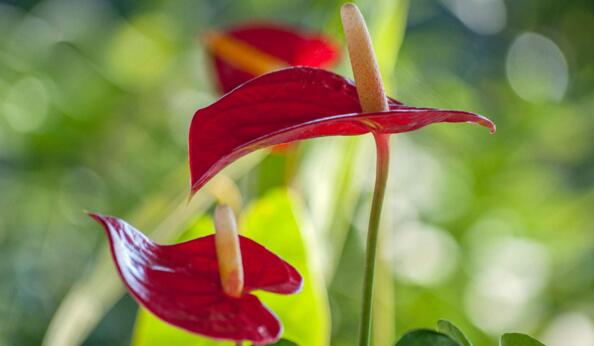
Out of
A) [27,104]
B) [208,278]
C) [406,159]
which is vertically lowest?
[406,159]

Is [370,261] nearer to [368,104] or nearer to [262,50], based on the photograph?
[368,104]

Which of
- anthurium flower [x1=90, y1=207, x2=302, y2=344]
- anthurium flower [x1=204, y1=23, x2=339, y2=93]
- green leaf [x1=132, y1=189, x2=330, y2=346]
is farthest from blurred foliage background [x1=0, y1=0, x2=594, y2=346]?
anthurium flower [x1=90, y1=207, x2=302, y2=344]

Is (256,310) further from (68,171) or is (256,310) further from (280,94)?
(68,171)

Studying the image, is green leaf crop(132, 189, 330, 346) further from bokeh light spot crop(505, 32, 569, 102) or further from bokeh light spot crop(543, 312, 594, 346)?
bokeh light spot crop(505, 32, 569, 102)

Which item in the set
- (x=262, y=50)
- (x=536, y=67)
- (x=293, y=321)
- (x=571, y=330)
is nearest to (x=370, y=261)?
(x=293, y=321)

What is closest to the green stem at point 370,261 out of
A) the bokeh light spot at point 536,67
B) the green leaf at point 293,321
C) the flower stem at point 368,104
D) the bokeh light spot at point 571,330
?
the flower stem at point 368,104

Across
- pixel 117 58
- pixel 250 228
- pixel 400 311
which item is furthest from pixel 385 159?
pixel 117 58
